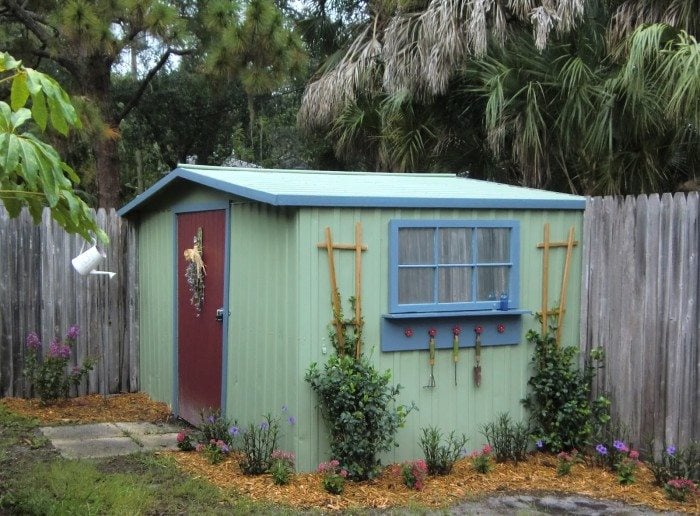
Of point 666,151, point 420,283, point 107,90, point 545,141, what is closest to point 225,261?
point 420,283

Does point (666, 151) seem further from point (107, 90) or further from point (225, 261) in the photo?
point (107, 90)

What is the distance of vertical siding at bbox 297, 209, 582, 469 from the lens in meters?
6.02

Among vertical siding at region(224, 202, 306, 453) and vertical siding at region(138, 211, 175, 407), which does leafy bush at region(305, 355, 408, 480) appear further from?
vertical siding at region(138, 211, 175, 407)

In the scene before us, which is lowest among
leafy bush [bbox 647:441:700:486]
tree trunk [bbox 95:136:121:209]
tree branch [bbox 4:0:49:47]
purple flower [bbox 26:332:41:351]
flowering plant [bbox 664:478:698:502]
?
flowering plant [bbox 664:478:698:502]

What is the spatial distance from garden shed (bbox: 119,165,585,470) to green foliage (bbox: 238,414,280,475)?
0.41 feet

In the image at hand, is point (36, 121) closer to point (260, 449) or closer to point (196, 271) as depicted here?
point (260, 449)

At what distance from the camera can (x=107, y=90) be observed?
12.3 metres

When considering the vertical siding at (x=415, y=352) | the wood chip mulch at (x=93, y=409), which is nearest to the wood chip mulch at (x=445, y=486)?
the vertical siding at (x=415, y=352)

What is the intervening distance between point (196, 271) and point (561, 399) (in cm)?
349

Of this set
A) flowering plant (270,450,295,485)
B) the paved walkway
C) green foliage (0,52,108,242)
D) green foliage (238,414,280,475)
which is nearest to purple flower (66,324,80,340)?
the paved walkway

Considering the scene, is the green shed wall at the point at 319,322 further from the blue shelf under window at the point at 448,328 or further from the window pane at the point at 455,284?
the window pane at the point at 455,284

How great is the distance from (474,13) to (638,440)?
4.75 m

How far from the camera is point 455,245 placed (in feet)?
21.5

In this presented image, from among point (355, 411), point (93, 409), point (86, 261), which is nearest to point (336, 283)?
point (355, 411)
